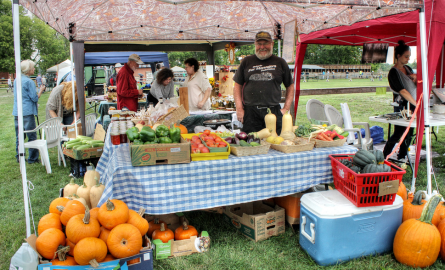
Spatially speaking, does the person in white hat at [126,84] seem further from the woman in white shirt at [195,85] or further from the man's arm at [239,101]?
the man's arm at [239,101]

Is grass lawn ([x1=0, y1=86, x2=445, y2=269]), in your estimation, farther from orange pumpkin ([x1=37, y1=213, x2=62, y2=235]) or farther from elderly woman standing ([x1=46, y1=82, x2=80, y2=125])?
elderly woman standing ([x1=46, y1=82, x2=80, y2=125])

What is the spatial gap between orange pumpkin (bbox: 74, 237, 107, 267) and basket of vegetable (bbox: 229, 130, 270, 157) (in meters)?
A: 1.36

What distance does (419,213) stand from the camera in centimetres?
283

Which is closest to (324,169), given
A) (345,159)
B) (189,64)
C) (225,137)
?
(345,159)

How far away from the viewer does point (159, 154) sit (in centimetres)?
256

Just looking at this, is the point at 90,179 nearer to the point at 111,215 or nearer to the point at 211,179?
the point at 111,215

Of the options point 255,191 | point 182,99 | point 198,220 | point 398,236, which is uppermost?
point 182,99

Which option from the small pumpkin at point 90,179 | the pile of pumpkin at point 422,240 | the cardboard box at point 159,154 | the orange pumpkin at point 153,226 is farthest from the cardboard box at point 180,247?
the pile of pumpkin at point 422,240

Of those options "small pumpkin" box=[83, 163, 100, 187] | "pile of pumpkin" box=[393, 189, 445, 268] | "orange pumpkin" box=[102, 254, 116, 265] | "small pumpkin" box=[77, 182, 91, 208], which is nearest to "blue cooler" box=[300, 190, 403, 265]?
"pile of pumpkin" box=[393, 189, 445, 268]

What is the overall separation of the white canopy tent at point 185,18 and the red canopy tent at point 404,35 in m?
0.41

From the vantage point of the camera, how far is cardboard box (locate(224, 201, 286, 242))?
306cm

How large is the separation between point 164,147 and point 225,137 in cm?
80

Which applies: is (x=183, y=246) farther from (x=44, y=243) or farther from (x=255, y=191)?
(x=44, y=243)

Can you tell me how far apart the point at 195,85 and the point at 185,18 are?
1.31 m
